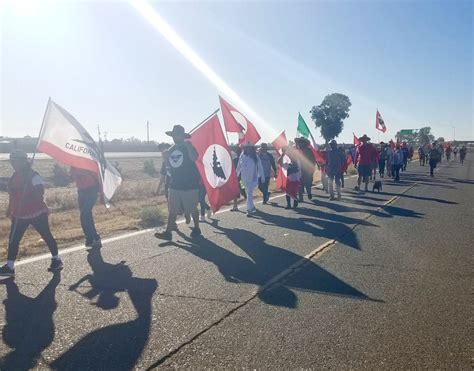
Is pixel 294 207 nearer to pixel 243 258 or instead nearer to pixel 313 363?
pixel 243 258

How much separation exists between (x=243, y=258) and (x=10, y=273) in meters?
3.16

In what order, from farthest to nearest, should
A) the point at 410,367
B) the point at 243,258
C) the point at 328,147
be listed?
the point at 328,147 → the point at 243,258 → the point at 410,367

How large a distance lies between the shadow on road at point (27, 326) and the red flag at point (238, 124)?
18.8 ft

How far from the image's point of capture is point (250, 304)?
16.8 ft

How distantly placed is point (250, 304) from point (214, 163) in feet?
15.7

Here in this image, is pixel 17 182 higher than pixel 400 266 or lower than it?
higher

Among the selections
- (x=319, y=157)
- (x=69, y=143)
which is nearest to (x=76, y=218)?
(x=69, y=143)

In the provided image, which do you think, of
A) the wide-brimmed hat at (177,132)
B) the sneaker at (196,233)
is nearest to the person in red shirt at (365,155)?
the sneaker at (196,233)

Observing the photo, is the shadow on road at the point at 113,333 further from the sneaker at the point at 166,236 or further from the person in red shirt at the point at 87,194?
the sneaker at the point at 166,236

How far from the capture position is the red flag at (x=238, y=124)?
10.8 m

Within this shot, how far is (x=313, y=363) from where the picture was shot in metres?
3.75

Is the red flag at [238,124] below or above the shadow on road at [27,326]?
above

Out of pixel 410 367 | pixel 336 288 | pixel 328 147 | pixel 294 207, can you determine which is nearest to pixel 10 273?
pixel 336 288

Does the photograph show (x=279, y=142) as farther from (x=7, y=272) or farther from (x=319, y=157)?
(x=7, y=272)
